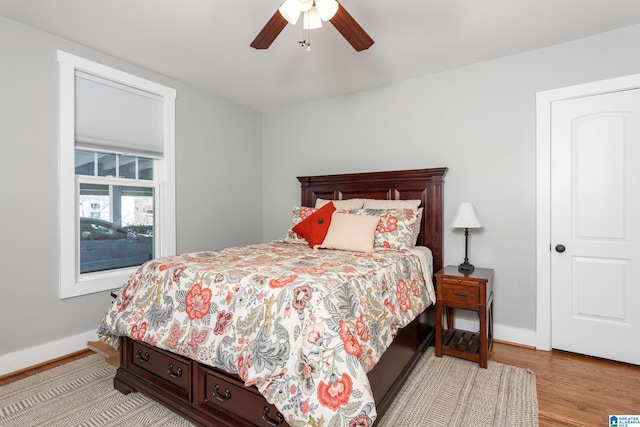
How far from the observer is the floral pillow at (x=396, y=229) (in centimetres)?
266

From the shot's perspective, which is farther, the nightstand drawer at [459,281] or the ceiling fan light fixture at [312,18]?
the nightstand drawer at [459,281]

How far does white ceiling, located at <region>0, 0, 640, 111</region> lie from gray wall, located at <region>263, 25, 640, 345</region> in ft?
0.51

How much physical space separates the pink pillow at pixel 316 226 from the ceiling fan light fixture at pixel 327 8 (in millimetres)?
1600

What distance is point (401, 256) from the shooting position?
2.41 m

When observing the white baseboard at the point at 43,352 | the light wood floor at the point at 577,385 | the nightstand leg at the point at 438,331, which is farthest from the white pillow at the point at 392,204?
the white baseboard at the point at 43,352

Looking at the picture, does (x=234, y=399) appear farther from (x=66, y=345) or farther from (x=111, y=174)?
(x=111, y=174)

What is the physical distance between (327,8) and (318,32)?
0.81 metres

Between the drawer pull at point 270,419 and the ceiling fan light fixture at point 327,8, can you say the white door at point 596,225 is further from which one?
the drawer pull at point 270,419

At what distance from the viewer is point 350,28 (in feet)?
5.99

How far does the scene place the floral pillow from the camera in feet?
8.73

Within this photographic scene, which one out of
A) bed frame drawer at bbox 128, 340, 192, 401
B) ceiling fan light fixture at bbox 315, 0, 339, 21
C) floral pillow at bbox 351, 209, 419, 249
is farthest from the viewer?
floral pillow at bbox 351, 209, 419, 249

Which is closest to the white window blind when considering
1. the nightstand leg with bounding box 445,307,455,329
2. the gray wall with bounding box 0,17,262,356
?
the gray wall with bounding box 0,17,262,356

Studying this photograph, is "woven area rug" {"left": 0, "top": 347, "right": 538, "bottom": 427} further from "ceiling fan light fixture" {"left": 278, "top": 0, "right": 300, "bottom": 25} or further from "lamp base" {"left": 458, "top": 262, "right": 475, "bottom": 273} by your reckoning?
"ceiling fan light fixture" {"left": 278, "top": 0, "right": 300, "bottom": 25}

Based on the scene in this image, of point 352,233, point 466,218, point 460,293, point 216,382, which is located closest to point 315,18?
point 352,233
